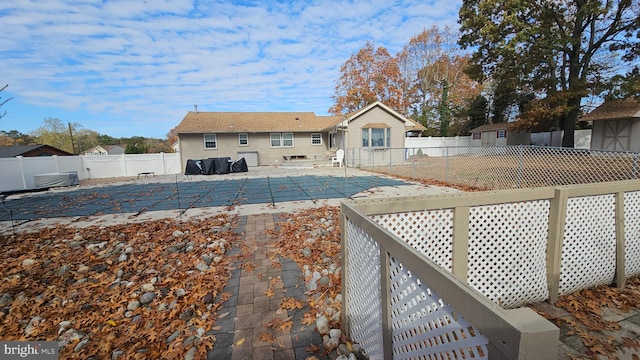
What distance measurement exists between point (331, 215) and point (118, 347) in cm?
418

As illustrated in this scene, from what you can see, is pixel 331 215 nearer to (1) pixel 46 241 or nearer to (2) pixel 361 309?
(2) pixel 361 309

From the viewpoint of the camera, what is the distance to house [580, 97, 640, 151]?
1562 cm

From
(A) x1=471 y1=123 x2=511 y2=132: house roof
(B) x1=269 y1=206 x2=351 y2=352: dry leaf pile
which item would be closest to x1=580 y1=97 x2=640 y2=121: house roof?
(A) x1=471 y1=123 x2=511 y2=132: house roof

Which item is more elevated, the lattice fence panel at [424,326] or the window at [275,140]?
the window at [275,140]

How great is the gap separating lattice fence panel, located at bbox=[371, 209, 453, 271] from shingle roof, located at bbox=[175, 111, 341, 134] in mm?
18302

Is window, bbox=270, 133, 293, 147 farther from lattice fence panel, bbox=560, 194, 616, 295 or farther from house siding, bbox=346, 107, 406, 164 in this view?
lattice fence panel, bbox=560, 194, 616, 295

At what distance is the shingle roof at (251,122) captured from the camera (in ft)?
69.8

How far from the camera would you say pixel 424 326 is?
4.33 feet

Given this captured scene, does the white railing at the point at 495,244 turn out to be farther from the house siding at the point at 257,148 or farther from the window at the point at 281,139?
the window at the point at 281,139

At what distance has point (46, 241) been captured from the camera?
4.77 meters

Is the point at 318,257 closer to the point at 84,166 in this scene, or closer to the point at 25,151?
the point at 84,166

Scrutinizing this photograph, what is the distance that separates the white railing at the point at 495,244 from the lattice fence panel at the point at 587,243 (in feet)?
0.04

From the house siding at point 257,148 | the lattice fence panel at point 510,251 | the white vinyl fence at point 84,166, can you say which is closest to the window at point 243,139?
the house siding at point 257,148

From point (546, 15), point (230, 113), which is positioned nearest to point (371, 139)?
point (546, 15)
